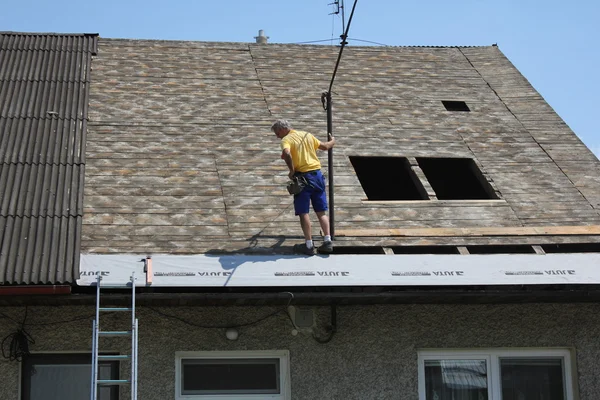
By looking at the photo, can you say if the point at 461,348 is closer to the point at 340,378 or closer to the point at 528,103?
the point at 340,378

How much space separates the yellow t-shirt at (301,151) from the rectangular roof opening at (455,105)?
167 inches

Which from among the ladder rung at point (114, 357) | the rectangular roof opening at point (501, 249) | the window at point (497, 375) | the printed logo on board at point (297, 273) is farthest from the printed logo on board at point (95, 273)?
the rectangular roof opening at point (501, 249)

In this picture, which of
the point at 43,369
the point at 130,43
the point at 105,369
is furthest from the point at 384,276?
the point at 130,43

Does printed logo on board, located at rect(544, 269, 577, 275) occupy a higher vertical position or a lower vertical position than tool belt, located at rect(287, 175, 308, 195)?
lower

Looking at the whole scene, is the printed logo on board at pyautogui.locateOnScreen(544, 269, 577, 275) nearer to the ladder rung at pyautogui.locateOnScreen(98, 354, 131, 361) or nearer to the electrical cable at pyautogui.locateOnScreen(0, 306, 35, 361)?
the ladder rung at pyautogui.locateOnScreen(98, 354, 131, 361)

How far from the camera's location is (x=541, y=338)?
900 centimetres

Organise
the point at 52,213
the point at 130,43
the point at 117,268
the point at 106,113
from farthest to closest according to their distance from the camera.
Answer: the point at 130,43
the point at 106,113
the point at 52,213
the point at 117,268

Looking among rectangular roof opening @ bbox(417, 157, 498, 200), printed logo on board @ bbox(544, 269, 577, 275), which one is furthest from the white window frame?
rectangular roof opening @ bbox(417, 157, 498, 200)

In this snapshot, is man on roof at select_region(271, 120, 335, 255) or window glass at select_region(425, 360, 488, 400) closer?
man on roof at select_region(271, 120, 335, 255)

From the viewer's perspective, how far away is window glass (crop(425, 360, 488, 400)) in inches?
353

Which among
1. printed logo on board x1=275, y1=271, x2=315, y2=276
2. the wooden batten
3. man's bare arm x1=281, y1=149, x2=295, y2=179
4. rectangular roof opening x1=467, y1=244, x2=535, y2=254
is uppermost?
man's bare arm x1=281, y1=149, x2=295, y2=179

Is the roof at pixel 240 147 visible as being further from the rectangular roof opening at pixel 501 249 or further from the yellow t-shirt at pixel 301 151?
the yellow t-shirt at pixel 301 151

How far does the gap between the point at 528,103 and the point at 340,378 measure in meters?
6.07

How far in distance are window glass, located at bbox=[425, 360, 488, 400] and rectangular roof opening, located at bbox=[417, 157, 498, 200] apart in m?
2.32
